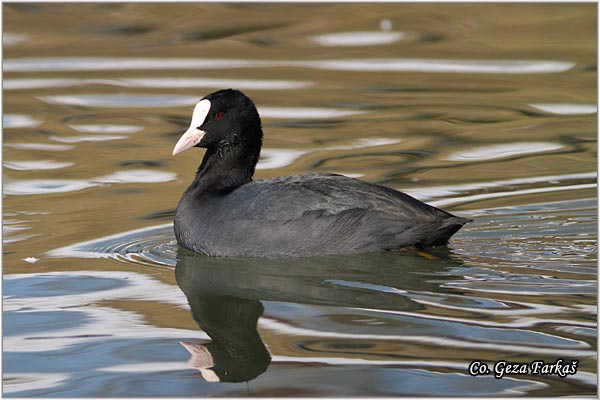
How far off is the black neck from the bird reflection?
1.65 feet

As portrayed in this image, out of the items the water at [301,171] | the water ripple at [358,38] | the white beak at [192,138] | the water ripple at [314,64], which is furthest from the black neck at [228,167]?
the water ripple at [358,38]

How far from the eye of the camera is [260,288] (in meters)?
→ 6.73

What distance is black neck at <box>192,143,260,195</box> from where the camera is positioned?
25.1 ft

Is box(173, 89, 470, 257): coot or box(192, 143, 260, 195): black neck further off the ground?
box(192, 143, 260, 195): black neck

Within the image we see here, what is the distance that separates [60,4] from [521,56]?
568 cm

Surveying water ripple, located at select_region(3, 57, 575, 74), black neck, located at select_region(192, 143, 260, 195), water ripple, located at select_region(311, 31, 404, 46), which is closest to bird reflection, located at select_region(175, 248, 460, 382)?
black neck, located at select_region(192, 143, 260, 195)

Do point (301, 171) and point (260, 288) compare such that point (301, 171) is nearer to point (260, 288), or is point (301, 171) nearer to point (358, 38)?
point (260, 288)

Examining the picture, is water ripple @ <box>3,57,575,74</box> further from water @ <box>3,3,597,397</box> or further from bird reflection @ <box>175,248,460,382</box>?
bird reflection @ <box>175,248,460,382</box>

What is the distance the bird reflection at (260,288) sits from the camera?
5727 mm

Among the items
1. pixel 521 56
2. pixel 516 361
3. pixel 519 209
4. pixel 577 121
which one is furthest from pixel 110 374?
pixel 521 56

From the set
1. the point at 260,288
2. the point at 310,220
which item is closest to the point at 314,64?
the point at 310,220

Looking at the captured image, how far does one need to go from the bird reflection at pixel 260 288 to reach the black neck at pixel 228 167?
0.50 metres

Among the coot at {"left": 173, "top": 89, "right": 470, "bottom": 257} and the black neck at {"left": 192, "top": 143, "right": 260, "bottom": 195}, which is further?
the black neck at {"left": 192, "top": 143, "right": 260, "bottom": 195}

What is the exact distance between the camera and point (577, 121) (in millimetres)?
10695
